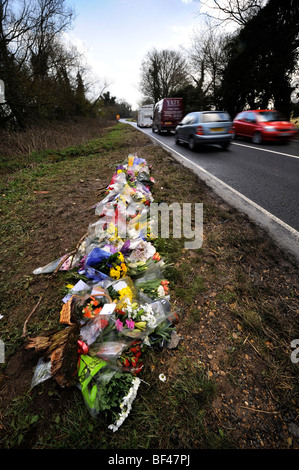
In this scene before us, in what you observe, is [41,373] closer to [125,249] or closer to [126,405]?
[126,405]

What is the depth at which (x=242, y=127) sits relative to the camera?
1055cm

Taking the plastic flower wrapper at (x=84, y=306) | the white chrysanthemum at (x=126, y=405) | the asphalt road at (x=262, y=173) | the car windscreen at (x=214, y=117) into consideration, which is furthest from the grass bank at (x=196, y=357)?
the car windscreen at (x=214, y=117)

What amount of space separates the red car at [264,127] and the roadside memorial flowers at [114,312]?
9126 millimetres

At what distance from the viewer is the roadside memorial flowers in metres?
1.34

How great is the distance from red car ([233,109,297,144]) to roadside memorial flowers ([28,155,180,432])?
9126 mm

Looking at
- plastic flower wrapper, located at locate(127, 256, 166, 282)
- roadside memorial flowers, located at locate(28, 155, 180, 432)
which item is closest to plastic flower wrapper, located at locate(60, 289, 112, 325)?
roadside memorial flowers, located at locate(28, 155, 180, 432)

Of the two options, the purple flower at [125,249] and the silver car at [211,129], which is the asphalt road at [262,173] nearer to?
the silver car at [211,129]

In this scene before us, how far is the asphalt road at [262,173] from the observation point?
3.63m

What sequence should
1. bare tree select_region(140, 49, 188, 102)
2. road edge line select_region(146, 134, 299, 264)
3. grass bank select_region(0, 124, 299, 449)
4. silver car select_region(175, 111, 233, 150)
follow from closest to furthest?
grass bank select_region(0, 124, 299, 449)
road edge line select_region(146, 134, 299, 264)
silver car select_region(175, 111, 233, 150)
bare tree select_region(140, 49, 188, 102)

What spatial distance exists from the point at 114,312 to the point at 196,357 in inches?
27.1

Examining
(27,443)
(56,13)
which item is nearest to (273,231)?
(27,443)

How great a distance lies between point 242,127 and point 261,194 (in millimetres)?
8163

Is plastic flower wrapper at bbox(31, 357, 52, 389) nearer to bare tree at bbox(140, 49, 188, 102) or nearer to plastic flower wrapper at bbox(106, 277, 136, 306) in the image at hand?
plastic flower wrapper at bbox(106, 277, 136, 306)

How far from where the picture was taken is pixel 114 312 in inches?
65.6
